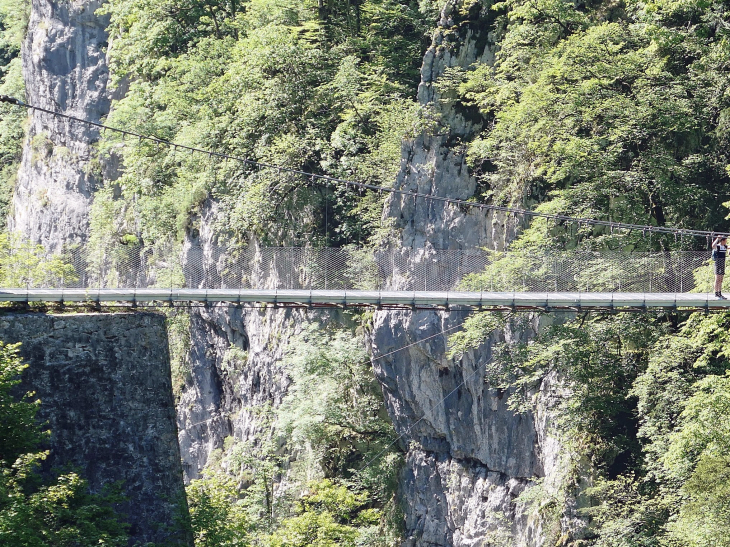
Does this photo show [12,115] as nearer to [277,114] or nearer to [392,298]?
[277,114]

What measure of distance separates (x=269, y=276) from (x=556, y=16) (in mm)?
8401

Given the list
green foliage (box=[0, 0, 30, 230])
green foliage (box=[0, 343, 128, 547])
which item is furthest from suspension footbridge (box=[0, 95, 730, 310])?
green foliage (box=[0, 0, 30, 230])

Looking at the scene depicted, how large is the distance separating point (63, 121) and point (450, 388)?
77.3ft

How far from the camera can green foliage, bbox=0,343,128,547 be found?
1711cm

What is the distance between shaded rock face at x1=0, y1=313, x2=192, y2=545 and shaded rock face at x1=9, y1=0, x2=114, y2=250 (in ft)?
72.6

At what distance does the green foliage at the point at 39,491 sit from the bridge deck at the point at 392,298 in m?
1.73

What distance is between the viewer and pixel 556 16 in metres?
24.9

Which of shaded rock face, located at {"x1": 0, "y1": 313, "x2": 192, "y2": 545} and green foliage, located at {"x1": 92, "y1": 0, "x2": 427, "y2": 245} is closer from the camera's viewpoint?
shaded rock face, located at {"x1": 0, "y1": 313, "x2": 192, "y2": 545}

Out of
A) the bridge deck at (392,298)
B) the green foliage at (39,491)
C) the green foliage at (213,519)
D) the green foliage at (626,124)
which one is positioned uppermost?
the green foliage at (626,124)

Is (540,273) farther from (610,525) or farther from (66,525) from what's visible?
(66,525)

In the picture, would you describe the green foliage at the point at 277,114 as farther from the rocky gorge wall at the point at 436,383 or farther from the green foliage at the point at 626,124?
the green foliage at the point at 626,124

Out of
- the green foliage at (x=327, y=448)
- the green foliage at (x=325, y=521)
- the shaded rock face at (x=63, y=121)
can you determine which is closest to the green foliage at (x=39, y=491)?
the green foliage at (x=325, y=521)

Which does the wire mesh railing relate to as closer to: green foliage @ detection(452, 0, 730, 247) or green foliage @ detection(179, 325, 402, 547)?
green foliage @ detection(452, 0, 730, 247)

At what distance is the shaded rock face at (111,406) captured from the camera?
1862 centimetres
